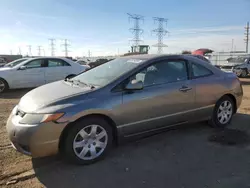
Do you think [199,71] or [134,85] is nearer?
[134,85]

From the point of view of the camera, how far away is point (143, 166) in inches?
139

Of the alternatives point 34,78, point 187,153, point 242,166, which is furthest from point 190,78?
point 34,78

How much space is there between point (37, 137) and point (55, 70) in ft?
A: 26.7

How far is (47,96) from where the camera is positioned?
364 centimetres

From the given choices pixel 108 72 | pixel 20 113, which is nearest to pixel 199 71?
pixel 108 72

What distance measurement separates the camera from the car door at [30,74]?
10155mm

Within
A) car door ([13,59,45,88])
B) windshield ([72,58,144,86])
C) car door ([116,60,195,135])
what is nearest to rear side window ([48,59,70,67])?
car door ([13,59,45,88])

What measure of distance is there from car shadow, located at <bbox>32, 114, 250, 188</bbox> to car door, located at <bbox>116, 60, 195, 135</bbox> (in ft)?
1.29

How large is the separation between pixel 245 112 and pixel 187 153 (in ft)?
10.9

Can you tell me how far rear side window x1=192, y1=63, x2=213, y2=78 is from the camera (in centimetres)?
468

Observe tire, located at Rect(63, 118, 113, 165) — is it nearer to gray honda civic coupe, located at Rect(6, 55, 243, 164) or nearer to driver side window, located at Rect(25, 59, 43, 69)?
gray honda civic coupe, located at Rect(6, 55, 243, 164)

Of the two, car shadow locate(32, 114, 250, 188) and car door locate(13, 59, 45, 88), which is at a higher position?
car door locate(13, 59, 45, 88)

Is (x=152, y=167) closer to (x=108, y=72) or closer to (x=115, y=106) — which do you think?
(x=115, y=106)

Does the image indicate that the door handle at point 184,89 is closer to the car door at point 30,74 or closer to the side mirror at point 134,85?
the side mirror at point 134,85
